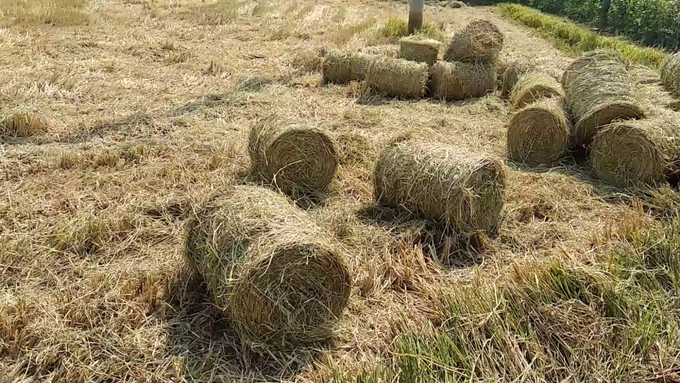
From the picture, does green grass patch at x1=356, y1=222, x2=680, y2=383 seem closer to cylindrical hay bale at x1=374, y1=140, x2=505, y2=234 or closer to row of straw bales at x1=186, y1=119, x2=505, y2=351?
row of straw bales at x1=186, y1=119, x2=505, y2=351

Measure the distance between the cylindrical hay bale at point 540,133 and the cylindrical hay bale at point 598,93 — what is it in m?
0.20

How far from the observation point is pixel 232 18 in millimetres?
14398

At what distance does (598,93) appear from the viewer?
6152 millimetres

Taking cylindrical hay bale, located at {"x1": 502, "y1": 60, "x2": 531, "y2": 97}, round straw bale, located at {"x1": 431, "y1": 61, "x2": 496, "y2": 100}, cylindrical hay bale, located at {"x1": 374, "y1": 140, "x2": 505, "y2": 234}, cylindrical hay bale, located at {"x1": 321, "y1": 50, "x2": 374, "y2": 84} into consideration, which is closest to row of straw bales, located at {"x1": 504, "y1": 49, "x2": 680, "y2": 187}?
cylindrical hay bale, located at {"x1": 502, "y1": 60, "x2": 531, "y2": 97}

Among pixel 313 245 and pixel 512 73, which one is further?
pixel 512 73

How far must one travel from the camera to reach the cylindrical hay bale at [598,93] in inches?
231

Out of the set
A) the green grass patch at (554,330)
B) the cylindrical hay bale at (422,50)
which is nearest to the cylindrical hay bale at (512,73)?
the cylindrical hay bale at (422,50)

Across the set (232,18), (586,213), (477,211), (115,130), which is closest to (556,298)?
(477,211)

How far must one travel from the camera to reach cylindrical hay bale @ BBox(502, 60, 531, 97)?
8680mm

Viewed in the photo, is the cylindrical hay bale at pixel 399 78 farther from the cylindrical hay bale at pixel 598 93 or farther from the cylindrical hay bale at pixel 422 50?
the cylindrical hay bale at pixel 598 93

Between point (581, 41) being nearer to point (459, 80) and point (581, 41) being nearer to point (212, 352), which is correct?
point (459, 80)

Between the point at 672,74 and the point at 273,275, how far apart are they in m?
6.36

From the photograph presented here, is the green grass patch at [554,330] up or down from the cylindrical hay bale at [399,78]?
up

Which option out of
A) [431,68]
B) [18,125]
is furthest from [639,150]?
[18,125]
